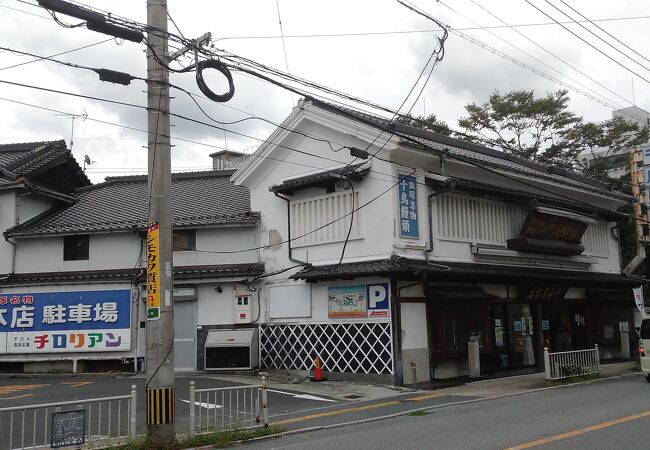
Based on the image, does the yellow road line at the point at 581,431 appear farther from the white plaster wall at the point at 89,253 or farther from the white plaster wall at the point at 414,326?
the white plaster wall at the point at 89,253

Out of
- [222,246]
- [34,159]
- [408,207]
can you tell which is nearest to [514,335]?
[408,207]

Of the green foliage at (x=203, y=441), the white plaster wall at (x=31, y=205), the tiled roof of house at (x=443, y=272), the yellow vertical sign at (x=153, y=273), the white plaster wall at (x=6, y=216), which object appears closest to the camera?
the green foliage at (x=203, y=441)

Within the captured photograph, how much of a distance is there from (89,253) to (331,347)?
10.3m

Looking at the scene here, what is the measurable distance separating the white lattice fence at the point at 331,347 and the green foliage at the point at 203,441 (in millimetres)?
6930

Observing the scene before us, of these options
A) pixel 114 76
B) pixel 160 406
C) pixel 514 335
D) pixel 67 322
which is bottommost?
pixel 160 406

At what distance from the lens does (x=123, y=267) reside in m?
22.5

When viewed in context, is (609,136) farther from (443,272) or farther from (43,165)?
(43,165)

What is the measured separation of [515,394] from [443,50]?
913 cm

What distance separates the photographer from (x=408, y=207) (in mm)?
18859

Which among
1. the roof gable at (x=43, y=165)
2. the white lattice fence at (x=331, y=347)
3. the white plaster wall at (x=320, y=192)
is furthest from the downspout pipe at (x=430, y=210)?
the roof gable at (x=43, y=165)

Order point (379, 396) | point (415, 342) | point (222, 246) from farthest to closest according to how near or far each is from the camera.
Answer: point (222, 246), point (415, 342), point (379, 396)

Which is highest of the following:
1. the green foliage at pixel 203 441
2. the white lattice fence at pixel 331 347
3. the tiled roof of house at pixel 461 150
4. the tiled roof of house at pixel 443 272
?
the tiled roof of house at pixel 461 150

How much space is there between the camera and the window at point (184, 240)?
2258 centimetres

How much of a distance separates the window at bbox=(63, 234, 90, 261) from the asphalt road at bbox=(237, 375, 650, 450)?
15026mm
